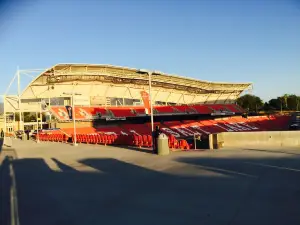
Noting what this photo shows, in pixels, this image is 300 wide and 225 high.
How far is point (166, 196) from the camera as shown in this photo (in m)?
7.43

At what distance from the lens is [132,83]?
73625 millimetres

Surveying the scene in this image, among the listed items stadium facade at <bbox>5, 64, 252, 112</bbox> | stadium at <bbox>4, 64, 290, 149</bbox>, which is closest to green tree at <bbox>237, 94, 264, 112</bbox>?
stadium at <bbox>4, 64, 290, 149</bbox>

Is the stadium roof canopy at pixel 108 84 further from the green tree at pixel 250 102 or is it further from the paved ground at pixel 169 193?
the green tree at pixel 250 102

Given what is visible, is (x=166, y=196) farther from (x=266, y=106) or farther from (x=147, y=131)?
(x=266, y=106)

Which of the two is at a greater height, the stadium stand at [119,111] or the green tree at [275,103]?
the green tree at [275,103]

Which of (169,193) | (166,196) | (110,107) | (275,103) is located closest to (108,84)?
(110,107)

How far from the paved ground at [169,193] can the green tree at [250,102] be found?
12791 cm

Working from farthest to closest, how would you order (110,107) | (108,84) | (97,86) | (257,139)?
1. (108,84)
2. (97,86)
3. (110,107)
4. (257,139)

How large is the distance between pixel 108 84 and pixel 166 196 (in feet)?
205

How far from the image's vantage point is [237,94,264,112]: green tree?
5300 inches

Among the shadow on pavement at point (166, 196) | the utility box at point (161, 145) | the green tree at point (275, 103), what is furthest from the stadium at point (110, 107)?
the green tree at point (275, 103)

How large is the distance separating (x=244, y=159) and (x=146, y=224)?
766 cm

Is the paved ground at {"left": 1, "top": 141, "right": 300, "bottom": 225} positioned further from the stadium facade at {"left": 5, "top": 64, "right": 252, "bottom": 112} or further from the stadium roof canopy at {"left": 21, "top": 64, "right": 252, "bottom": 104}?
the stadium roof canopy at {"left": 21, "top": 64, "right": 252, "bottom": 104}

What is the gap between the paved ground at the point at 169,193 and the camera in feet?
19.4
